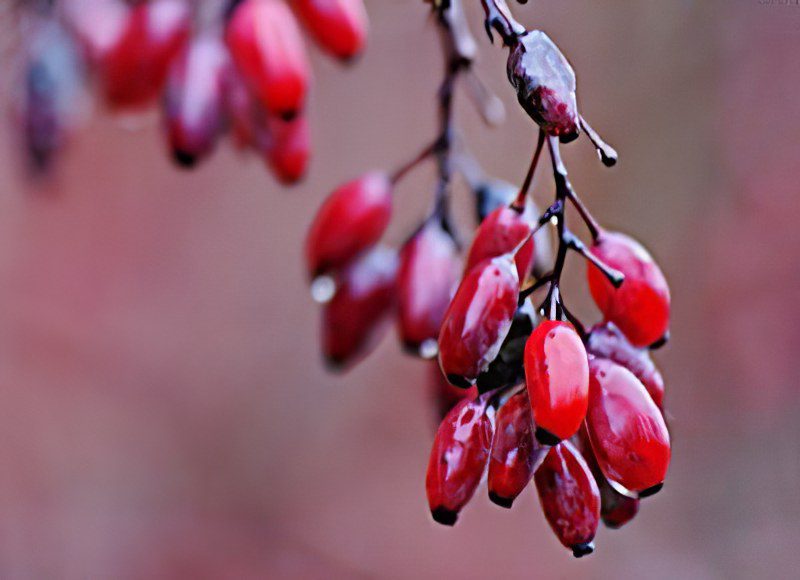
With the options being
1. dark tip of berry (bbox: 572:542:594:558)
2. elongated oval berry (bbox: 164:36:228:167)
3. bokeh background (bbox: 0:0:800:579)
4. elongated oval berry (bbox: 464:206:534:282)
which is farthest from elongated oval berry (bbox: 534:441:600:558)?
bokeh background (bbox: 0:0:800:579)

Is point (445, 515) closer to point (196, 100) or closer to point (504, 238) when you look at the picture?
point (504, 238)

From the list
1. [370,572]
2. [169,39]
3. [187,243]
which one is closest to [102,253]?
[187,243]

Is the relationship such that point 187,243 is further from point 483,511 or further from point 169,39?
point 169,39

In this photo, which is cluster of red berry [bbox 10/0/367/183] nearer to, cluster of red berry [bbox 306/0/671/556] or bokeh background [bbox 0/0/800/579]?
cluster of red berry [bbox 306/0/671/556]

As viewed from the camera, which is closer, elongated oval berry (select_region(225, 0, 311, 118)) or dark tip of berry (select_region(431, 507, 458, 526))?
dark tip of berry (select_region(431, 507, 458, 526))

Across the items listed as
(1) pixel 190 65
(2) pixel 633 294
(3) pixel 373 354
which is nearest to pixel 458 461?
(2) pixel 633 294

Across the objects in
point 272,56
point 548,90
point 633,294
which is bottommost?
point 633,294

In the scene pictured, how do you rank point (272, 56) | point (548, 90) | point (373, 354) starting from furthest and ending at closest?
point (373, 354)
point (272, 56)
point (548, 90)
